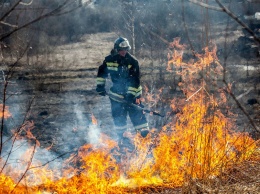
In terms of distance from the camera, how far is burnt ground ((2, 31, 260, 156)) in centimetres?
792

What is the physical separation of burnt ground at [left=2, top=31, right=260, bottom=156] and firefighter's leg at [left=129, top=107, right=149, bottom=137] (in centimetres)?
115

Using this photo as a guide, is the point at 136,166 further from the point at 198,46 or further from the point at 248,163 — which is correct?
the point at 198,46

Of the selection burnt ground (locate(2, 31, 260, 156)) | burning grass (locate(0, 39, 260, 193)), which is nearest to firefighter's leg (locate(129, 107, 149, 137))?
burning grass (locate(0, 39, 260, 193))

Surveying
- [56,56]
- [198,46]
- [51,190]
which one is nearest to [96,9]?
[56,56]

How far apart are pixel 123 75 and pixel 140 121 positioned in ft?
2.79

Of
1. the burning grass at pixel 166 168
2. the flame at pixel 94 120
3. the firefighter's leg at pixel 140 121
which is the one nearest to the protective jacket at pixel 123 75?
the firefighter's leg at pixel 140 121

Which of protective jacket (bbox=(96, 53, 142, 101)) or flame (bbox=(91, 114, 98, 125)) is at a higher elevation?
protective jacket (bbox=(96, 53, 142, 101))

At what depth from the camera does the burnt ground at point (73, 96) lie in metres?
7.92

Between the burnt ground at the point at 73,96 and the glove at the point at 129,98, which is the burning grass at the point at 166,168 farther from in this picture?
the burnt ground at the point at 73,96

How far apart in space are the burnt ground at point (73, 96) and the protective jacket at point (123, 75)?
130 centimetres

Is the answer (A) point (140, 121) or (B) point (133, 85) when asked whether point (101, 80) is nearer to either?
(B) point (133, 85)

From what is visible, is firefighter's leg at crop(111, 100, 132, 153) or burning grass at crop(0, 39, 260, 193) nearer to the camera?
burning grass at crop(0, 39, 260, 193)

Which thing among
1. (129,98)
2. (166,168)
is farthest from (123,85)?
(166,168)

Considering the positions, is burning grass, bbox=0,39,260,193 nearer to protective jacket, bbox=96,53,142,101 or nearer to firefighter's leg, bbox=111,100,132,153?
firefighter's leg, bbox=111,100,132,153
